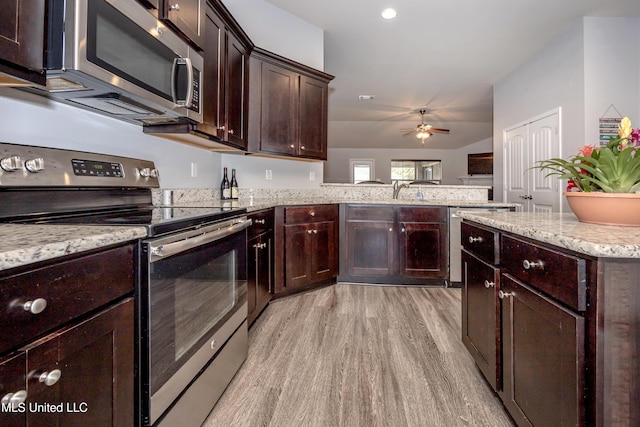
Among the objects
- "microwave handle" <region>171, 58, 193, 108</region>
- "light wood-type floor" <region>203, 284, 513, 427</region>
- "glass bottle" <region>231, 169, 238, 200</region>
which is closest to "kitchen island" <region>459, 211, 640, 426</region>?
"light wood-type floor" <region>203, 284, 513, 427</region>

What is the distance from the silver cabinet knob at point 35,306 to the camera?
1.96 ft

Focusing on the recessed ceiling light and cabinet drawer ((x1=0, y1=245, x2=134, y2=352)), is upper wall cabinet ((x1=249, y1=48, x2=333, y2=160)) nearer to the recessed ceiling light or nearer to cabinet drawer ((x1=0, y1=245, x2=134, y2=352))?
the recessed ceiling light

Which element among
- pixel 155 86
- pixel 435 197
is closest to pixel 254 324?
pixel 155 86

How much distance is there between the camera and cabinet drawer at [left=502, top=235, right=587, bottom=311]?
33.9 inches

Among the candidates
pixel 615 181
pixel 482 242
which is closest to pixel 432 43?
pixel 482 242

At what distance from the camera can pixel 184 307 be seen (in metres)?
1.15

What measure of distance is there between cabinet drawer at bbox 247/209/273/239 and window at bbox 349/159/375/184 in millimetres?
8124

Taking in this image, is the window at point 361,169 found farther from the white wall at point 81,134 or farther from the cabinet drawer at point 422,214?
the white wall at point 81,134

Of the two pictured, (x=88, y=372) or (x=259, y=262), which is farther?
(x=259, y=262)

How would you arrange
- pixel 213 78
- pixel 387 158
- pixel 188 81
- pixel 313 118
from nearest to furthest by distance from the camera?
pixel 188 81 < pixel 213 78 < pixel 313 118 < pixel 387 158

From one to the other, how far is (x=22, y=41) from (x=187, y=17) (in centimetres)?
90

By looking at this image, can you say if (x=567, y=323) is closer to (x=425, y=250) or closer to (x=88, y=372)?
(x=88, y=372)

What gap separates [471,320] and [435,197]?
252 cm

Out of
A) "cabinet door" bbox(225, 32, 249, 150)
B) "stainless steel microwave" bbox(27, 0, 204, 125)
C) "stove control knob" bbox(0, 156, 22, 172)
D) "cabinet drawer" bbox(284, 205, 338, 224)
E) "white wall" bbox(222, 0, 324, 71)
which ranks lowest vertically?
"cabinet drawer" bbox(284, 205, 338, 224)
